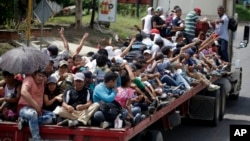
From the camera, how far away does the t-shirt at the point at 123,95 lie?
8602mm

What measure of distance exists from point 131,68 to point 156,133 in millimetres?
1405

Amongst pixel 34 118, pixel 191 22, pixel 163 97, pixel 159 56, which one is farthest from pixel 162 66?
pixel 191 22

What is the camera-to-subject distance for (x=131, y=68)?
33.7 ft

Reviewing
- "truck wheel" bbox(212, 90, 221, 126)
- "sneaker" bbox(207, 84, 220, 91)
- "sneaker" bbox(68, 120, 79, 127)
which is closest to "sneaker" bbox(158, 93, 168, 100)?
"sneaker" bbox(68, 120, 79, 127)

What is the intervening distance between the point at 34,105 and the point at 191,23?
27.9 feet

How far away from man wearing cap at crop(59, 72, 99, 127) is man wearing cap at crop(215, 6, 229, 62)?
7.86 m

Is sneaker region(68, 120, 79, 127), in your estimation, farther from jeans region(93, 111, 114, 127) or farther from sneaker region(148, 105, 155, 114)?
sneaker region(148, 105, 155, 114)

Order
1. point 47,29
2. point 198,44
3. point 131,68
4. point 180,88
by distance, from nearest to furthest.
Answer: point 131,68
point 180,88
point 198,44
point 47,29

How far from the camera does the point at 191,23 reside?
15.8 metres

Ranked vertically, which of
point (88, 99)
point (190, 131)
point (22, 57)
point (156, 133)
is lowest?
point (190, 131)

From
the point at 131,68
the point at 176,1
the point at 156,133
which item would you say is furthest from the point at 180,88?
the point at 176,1

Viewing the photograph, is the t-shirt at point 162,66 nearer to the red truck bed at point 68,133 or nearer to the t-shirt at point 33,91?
the red truck bed at point 68,133

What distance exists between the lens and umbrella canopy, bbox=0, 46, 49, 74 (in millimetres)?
8273

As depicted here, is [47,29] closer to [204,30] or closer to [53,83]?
[204,30]
